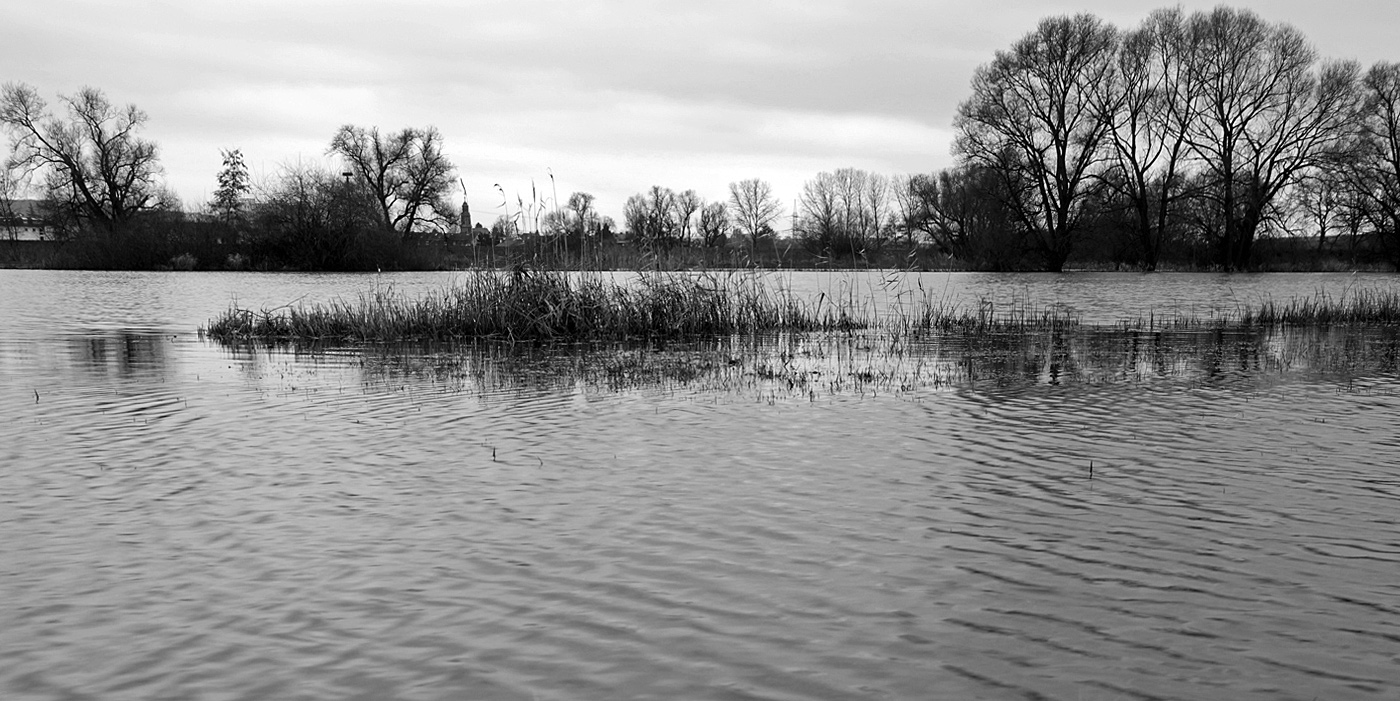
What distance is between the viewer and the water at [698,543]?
3.42 meters

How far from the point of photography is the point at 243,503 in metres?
5.66

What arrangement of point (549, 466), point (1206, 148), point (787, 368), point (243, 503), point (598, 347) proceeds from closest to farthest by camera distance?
point (243, 503) → point (549, 466) → point (787, 368) → point (598, 347) → point (1206, 148)

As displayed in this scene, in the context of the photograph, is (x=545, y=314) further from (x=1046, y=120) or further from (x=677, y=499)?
(x=1046, y=120)

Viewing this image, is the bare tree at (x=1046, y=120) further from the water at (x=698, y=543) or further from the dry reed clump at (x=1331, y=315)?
the water at (x=698, y=543)

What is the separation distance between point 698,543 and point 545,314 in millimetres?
11979

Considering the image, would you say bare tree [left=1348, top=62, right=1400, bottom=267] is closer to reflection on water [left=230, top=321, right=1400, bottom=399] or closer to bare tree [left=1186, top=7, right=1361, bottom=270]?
bare tree [left=1186, top=7, right=1361, bottom=270]

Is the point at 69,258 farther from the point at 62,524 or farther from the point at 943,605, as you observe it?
the point at 943,605

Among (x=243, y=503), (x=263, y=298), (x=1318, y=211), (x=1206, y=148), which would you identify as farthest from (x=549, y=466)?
(x=1318, y=211)

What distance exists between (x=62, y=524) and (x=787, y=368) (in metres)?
8.83

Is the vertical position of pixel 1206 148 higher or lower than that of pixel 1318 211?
higher

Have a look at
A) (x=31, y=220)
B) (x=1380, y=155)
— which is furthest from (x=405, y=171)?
(x=1380, y=155)

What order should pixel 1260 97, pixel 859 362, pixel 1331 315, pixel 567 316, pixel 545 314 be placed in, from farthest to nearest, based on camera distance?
pixel 1260 97, pixel 1331 315, pixel 567 316, pixel 545 314, pixel 859 362

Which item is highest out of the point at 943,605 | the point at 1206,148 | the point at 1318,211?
the point at 1206,148

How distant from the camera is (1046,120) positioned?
168ft
